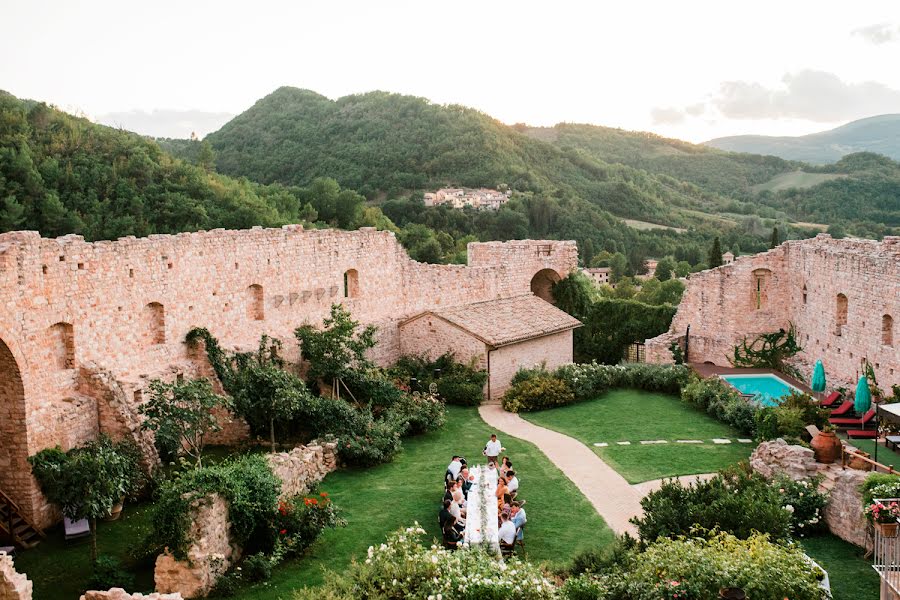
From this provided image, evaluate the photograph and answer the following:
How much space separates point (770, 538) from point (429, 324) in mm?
14516

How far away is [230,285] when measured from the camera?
786 inches

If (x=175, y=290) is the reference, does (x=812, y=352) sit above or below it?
below

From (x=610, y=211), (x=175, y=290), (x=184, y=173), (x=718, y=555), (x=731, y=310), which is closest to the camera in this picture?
(x=718, y=555)

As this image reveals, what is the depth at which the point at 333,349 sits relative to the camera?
20.7 metres

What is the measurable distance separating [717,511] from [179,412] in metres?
9.79

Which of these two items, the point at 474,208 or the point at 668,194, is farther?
the point at 668,194

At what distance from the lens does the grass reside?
11.4 meters

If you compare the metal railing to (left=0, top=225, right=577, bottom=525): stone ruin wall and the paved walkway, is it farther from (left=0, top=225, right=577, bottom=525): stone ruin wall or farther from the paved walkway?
(left=0, top=225, right=577, bottom=525): stone ruin wall

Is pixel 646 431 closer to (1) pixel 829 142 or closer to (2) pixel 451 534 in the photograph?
(2) pixel 451 534

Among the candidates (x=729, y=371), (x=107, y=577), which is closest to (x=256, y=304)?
(x=107, y=577)

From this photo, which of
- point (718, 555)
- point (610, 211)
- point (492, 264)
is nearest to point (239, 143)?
point (610, 211)

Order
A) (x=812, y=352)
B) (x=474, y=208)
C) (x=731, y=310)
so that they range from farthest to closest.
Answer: (x=474, y=208) < (x=731, y=310) < (x=812, y=352)

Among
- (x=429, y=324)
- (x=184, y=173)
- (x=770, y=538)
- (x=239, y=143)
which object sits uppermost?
(x=239, y=143)

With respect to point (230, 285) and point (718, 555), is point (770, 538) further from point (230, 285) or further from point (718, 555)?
point (230, 285)
